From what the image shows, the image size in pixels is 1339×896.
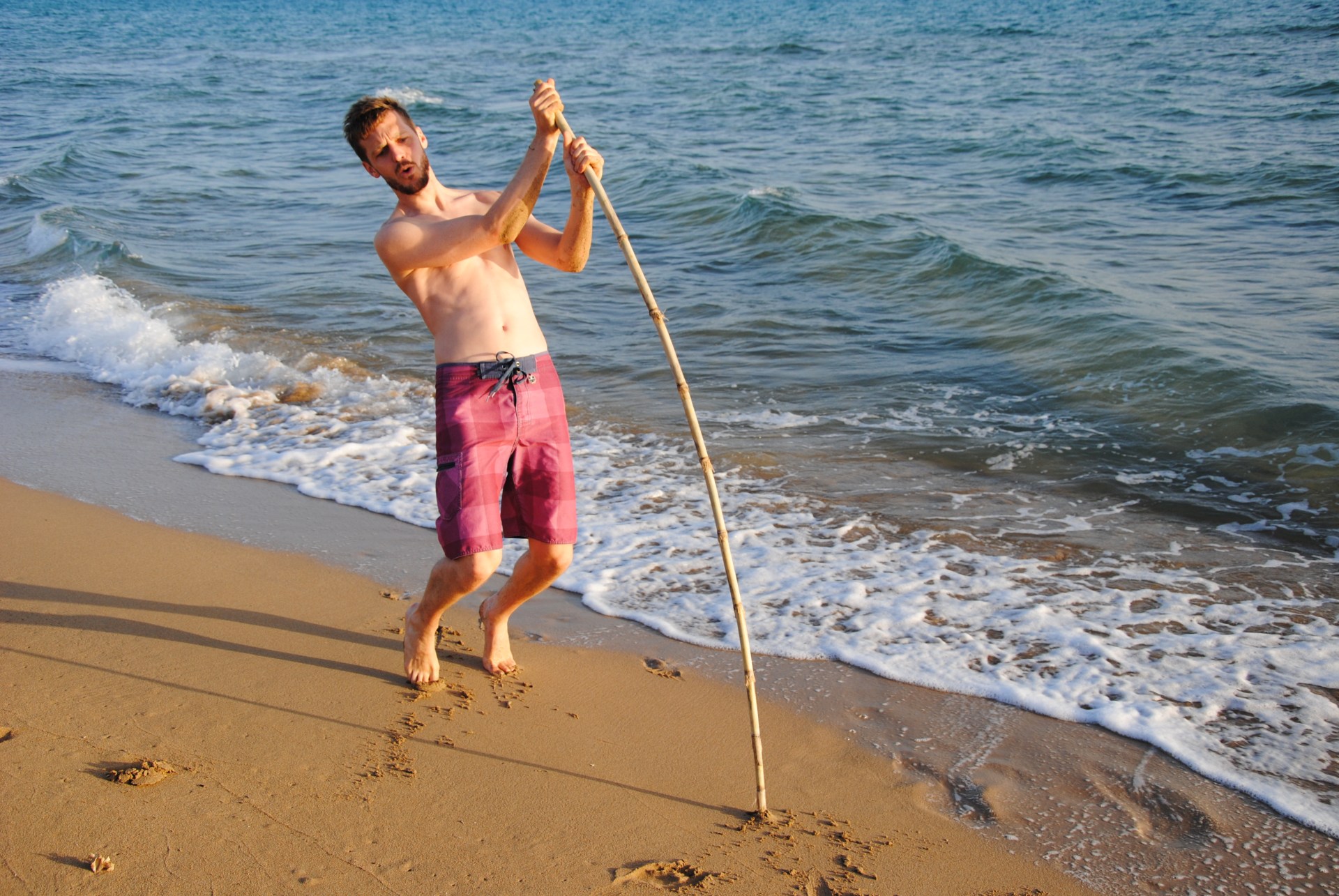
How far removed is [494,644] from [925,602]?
5.93 feet

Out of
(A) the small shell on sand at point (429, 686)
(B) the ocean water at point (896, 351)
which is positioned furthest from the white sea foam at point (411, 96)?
(A) the small shell on sand at point (429, 686)

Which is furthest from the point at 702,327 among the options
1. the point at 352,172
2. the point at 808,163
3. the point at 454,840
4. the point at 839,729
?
the point at 352,172

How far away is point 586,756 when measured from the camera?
10.9ft

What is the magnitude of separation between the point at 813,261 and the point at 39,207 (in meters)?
10.8

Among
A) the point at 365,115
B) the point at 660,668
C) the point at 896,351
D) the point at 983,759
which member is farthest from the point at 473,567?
the point at 896,351

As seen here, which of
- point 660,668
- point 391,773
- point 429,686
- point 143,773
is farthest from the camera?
point 660,668

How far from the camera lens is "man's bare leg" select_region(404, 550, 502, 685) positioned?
344cm

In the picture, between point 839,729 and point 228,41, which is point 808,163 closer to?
point 839,729

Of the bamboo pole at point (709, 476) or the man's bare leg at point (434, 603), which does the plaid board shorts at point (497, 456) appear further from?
the bamboo pole at point (709, 476)

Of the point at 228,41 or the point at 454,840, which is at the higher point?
the point at 228,41

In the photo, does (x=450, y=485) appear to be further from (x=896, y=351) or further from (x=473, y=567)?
(x=896, y=351)

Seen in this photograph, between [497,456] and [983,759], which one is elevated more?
[497,456]

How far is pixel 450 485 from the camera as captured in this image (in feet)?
11.1

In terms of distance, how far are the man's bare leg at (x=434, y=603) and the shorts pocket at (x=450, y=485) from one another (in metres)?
0.15
